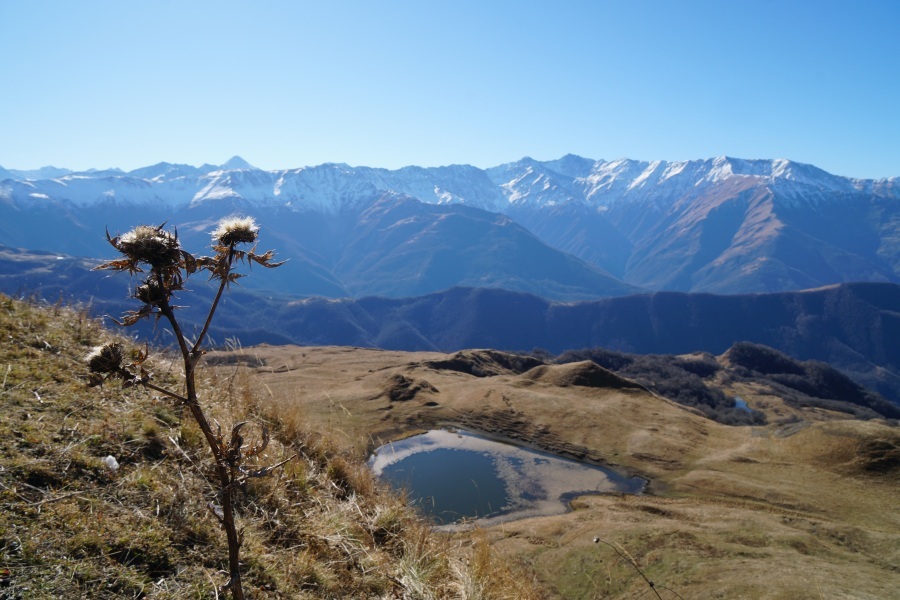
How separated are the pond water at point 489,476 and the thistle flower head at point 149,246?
45.5 ft

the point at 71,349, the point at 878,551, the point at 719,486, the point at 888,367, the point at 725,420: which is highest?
the point at 71,349

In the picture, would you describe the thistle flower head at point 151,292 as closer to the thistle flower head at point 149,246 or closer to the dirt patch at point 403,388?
the thistle flower head at point 149,246

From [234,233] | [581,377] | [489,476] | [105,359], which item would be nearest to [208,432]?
[105,359]

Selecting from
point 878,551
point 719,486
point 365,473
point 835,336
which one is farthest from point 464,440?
point 835,336

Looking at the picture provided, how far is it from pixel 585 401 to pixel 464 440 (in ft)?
26.4

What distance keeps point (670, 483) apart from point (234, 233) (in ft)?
64.7

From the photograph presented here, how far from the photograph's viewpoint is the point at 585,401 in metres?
26.6

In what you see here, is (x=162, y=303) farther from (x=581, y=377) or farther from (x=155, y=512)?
(x=581, y=377)

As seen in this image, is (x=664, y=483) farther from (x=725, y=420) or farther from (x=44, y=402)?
(x=725, y=420)

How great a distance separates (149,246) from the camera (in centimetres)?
198

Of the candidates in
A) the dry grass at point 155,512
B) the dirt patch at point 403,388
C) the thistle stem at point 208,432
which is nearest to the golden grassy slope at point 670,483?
the dirt patch at point 403,388

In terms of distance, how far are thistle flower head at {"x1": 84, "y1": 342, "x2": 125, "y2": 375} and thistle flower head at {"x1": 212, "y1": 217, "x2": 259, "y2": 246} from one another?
628 mm

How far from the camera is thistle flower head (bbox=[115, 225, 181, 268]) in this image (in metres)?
1.97

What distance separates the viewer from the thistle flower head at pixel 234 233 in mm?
2289
